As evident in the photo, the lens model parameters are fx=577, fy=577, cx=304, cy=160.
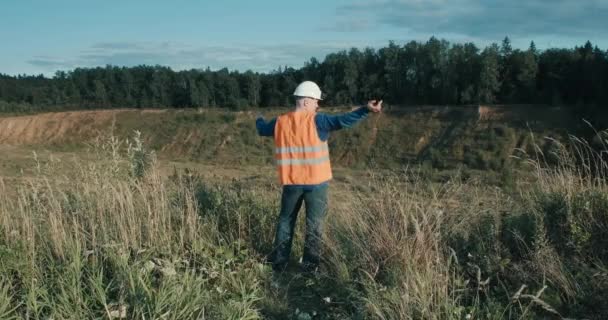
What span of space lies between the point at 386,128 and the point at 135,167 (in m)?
56.7

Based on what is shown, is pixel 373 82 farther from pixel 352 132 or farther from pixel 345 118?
pixel 345 118

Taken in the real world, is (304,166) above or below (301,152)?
below

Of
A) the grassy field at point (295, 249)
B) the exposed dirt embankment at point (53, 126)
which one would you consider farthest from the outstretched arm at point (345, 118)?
the exposed dirt embankment at point (53, 126)

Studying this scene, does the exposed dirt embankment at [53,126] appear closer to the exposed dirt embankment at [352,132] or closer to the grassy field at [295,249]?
the exposed dirt embankment at [352,132]

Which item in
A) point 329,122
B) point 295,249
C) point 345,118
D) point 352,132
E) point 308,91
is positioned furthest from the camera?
point 352,132

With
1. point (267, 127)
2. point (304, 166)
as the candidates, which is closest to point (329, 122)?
point (304, 166)

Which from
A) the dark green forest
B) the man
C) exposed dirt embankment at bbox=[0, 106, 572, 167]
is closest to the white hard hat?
the man

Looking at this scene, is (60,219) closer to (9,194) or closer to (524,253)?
(9,194)

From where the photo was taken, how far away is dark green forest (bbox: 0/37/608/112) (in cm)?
5875

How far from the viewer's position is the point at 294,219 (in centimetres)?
583

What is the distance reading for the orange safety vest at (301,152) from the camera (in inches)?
220

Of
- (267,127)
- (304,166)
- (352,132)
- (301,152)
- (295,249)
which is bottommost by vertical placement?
(352,132)

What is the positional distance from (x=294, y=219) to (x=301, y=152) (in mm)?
711

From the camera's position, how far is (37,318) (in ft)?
12.9
